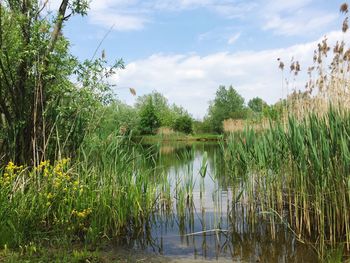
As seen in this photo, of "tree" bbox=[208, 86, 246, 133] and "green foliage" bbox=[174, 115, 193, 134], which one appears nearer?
"green foliage" bbox=[174, 115, 193, 134]

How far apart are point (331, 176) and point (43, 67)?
4.79 metres

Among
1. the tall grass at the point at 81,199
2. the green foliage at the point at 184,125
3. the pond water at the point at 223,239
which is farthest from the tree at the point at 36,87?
the green foliage at the point at 184,125

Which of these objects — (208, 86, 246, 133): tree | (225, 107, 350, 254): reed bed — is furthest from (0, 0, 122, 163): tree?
(208, 86, 246, 133): tree

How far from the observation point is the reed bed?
16.8 feet

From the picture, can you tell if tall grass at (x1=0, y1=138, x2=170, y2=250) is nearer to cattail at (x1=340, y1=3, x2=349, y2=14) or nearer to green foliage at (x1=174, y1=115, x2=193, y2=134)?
cattail at (x1=340, y1=3, x2=349, y2=14)

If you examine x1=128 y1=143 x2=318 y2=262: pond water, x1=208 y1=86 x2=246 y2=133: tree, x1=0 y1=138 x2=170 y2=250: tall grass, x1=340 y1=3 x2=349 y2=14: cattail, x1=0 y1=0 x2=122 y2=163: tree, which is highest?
x1=208 y1=86 x2=246 y2=133: tree

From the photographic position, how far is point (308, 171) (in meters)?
5.70

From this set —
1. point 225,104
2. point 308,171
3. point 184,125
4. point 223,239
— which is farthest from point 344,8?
point 225,104

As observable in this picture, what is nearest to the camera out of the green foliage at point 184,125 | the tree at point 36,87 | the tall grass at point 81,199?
the tall grass at point 81,199

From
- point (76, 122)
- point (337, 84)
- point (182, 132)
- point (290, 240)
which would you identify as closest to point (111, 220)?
point (76, 122)

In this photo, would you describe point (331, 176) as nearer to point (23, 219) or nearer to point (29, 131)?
point (23, 219)

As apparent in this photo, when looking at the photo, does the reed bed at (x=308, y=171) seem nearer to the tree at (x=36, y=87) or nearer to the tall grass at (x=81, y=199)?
the tall grass at (x=81, y=199)

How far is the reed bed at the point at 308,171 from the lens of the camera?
5125 millimetres

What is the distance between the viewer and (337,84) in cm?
608
